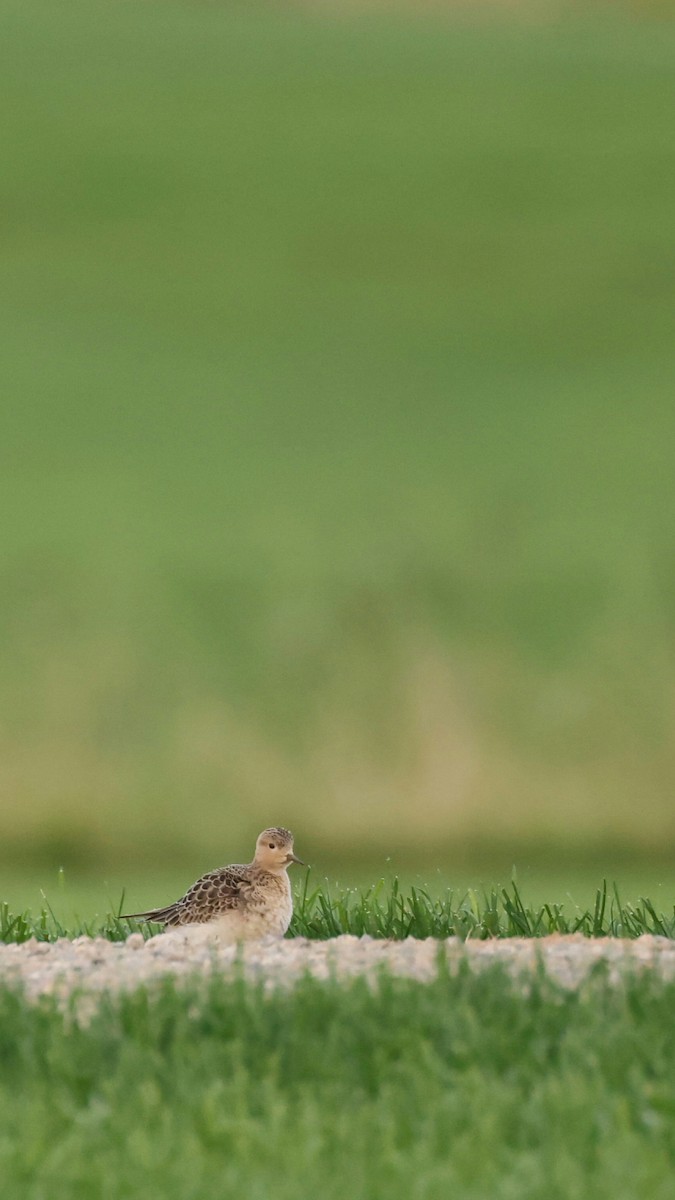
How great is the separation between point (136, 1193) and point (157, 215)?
806 inches

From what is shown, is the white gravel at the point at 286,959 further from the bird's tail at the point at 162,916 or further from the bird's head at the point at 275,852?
the bird's head at the point at 275,852

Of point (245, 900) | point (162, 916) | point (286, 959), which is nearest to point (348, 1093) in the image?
point (286, 959)

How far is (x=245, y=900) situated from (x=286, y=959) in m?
0.45

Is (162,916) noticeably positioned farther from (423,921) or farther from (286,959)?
(423,921)

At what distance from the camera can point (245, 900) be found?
7.88 m

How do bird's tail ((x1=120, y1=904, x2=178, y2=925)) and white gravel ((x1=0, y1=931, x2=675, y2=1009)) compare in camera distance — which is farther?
bird's tail ((x1=120, y1=904, x2=178, y2=925))

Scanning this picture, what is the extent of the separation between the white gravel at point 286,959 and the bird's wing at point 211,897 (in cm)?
9

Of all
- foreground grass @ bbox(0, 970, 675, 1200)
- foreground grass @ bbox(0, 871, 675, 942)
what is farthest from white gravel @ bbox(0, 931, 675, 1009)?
foreground grass @ bbox(0, 970, 675, 1200)

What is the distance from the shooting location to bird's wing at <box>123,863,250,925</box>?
7.91 m

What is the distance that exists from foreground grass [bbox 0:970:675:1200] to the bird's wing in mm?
1243

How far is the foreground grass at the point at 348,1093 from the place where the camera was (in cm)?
521

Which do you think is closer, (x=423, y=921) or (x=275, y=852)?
(x=275, y=852)

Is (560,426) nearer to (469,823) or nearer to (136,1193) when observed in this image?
(469,823)

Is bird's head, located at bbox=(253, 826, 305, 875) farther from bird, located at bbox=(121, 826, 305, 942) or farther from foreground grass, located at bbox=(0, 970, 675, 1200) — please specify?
foreground grass, located at bbox=(0, 970, 675, 1200)
